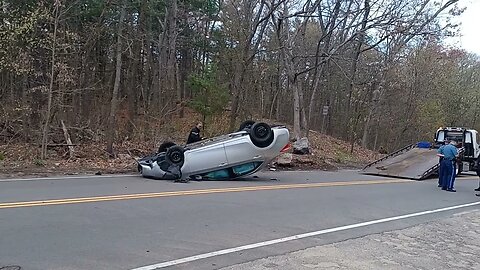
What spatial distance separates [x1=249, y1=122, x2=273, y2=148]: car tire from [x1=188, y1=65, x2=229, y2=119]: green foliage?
11.3 m

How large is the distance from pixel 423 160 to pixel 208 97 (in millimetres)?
11331

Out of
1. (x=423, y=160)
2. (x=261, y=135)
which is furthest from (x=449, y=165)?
(x=261, y=135)

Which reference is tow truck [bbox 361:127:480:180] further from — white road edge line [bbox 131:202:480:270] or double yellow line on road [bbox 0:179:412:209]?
white road edge line [bbox 131:202:480:270]

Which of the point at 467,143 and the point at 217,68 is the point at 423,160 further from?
the point at 217,68

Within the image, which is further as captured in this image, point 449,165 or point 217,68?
point 217,68

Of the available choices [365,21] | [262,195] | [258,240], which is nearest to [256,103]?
[365,21]

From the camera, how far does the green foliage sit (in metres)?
26.2

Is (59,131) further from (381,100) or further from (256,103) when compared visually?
(381,100)

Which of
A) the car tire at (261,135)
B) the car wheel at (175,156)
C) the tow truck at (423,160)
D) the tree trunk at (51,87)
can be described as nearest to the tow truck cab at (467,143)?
the tow truck at (423,160)

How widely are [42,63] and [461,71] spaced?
1633 inches

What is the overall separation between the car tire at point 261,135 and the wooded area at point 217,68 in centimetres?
745

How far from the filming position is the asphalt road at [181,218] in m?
6.25

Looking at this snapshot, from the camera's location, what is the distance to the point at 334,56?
2589cm

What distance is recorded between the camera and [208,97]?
26234 mm
